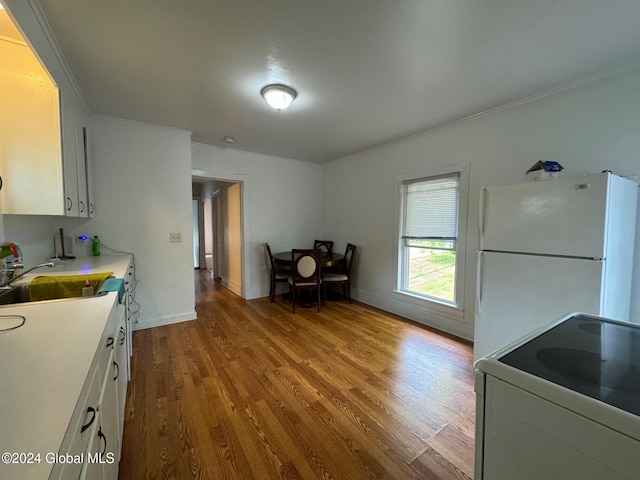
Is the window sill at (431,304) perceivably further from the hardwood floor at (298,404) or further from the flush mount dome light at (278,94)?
the flush mount dome light at (278,94)

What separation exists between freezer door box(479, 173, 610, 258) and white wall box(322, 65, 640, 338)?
715mm

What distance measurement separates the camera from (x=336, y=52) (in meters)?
1.82

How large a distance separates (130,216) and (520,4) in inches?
150

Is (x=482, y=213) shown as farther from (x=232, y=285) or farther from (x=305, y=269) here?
(x=232, y=285)

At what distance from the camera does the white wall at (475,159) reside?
2.05 m

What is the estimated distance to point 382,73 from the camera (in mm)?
2062

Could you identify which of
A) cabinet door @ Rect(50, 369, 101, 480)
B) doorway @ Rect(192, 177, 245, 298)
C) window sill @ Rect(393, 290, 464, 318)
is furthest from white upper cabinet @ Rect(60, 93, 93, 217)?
window sill @ Rect(393, 290, 464, 318)

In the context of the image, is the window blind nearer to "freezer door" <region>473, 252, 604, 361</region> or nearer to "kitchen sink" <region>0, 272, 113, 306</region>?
"freezer door" <region>473, 252, 604, 361</region>

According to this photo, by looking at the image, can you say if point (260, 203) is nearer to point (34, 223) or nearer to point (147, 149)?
point (147, 149)

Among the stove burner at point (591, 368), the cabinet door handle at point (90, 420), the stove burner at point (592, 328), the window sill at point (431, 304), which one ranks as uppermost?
the stove burner at point (592, 328)

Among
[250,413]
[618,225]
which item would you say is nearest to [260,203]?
[250,413]

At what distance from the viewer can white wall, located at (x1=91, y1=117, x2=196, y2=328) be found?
2.97 m

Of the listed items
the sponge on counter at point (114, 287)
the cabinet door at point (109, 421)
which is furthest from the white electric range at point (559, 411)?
the sponge on counter at point (114, 287)

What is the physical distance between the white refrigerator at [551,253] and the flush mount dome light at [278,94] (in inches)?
73.1
